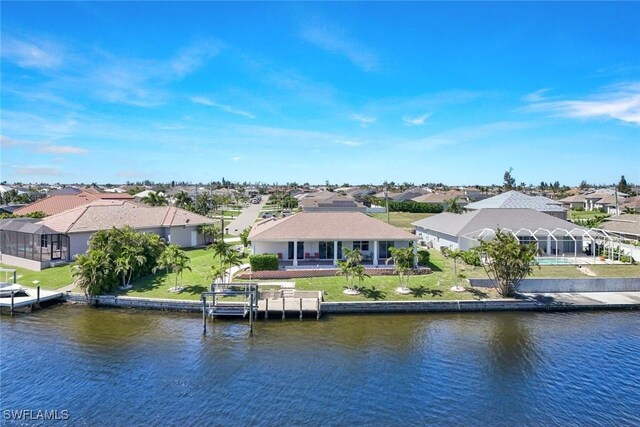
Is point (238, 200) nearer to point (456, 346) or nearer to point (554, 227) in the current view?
point (554, 227)

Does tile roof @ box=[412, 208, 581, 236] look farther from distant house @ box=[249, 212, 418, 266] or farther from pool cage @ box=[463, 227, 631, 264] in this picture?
distant house @ box=[249, 212, 418, 266]

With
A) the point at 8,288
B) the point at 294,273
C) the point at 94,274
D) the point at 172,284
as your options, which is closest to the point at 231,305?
the point at 172,284

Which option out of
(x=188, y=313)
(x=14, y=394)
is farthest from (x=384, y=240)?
(x=14, y=394)

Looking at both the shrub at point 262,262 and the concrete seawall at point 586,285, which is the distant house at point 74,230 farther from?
the concrete seawall at point 586,285

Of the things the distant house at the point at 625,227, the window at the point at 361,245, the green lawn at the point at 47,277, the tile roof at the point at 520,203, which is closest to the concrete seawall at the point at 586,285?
the window at the point at 361,245

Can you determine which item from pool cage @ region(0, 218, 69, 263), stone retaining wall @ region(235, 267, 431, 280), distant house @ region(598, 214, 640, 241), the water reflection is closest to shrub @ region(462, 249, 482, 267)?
stone retaining wall @ region(235, 267, 431, 280)

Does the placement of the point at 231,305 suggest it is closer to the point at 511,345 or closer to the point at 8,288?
the point at 8,288

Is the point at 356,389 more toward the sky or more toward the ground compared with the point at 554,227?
more toward the ground
